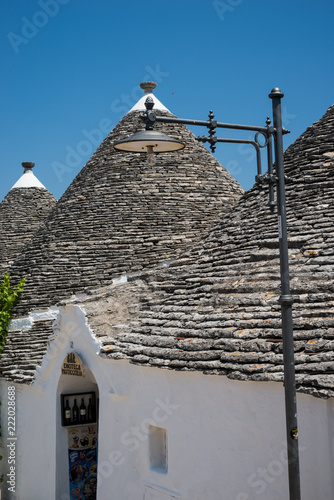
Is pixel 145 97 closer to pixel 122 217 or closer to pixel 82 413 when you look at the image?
pixel 122 217

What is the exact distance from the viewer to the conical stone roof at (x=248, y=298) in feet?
21.7

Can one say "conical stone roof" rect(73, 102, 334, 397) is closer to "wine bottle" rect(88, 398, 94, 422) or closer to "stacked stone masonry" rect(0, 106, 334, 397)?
"stacked stone masonry" rect(0, 106, 334, 397)

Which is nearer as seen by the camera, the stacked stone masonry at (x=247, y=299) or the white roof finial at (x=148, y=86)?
the stacked stone masonry at (x=247, y=299)

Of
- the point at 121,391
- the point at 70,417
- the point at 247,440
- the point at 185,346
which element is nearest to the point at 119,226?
the point at 70,417

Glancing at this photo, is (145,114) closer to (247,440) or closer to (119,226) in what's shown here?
(247,440)

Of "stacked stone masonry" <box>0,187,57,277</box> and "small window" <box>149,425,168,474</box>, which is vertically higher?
"stacked stone masonry" <box>0,187,57,277</box>

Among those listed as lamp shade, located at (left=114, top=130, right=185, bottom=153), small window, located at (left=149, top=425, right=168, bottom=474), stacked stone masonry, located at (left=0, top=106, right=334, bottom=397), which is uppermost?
lamp shade, located at (left=114, top=130, right=185, bottom=153)

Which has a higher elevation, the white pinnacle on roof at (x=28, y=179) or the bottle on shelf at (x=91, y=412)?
the white pinnacle on roof at (x=28, y=179)

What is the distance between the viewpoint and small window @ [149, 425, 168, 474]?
27.5ft

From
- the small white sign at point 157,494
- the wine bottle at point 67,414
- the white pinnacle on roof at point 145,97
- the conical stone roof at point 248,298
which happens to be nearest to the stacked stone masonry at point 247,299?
the conical stone roof at point 248,298

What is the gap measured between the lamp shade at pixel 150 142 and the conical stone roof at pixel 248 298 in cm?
221

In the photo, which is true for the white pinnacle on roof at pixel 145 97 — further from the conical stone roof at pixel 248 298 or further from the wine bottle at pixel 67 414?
the wine bottle at pixel 67 414

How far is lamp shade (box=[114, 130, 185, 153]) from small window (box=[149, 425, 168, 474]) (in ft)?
12.4

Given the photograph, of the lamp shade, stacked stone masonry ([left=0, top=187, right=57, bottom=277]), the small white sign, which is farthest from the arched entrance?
stacked stone masonry ([left=0, top=187, right=57, bottom=277])
